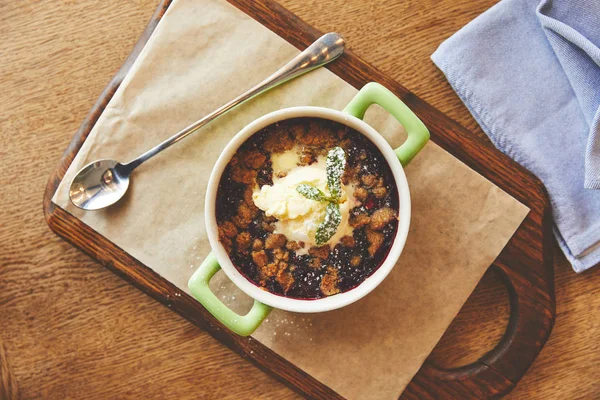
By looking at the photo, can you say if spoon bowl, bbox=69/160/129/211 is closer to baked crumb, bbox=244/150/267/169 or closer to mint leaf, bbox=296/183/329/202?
baked crumb, bbox=244/150/267/169

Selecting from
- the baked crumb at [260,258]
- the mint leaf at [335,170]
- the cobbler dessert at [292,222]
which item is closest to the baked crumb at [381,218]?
the cobbler dessert at [292,222]

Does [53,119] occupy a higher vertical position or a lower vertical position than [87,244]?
higher

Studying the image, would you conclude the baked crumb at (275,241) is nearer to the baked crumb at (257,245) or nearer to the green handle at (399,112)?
the baked crumb at (257,245)

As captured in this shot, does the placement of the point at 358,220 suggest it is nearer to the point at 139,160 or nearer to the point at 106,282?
the point at 139,160

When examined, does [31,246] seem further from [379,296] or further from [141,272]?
[379,296]

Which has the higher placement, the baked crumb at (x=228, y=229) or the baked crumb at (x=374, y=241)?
Answer: the baked crumb at (x=228, y=229)

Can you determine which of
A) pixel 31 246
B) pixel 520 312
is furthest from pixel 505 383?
pixel 31 246

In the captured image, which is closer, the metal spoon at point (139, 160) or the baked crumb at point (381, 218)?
the baked crumb at point (381, 218)
